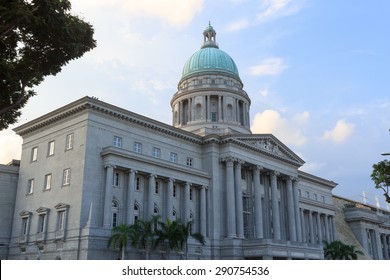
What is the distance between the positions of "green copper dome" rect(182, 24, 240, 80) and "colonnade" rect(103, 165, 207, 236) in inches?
1206

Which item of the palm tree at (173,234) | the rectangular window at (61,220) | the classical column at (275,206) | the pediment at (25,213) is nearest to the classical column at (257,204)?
the classical column at (275,206)

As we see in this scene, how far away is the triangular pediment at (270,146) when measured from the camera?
207ft

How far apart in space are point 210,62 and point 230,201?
3300cm

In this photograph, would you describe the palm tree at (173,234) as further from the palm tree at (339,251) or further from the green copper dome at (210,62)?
the green copper dome at (210,62)

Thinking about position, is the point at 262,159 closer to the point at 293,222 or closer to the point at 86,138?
the point at 293,222

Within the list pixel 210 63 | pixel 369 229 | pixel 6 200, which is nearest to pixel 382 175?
pixel 6 200

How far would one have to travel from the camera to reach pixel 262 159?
6475cm

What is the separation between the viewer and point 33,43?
1036 inches

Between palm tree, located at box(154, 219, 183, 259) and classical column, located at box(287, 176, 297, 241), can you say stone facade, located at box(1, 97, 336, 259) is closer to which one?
classical column, located at box(287, 176, 297, 241)

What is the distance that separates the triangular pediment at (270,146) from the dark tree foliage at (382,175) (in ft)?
88.7

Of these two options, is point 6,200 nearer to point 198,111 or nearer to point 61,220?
point 61,220

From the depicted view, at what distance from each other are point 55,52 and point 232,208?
1426 inches

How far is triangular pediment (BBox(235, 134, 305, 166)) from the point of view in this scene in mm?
62969
